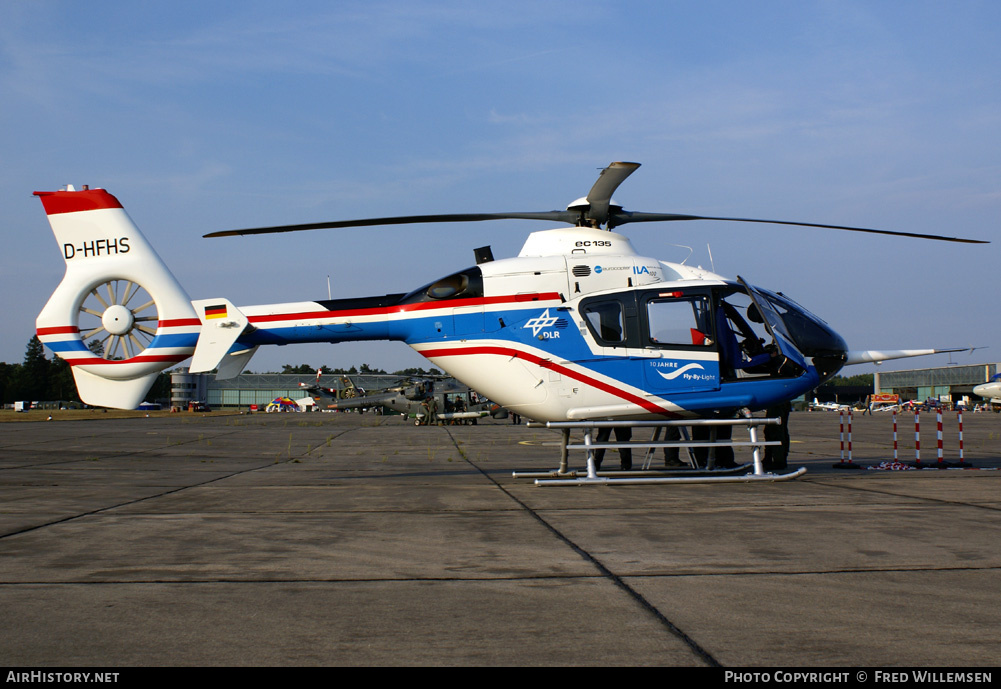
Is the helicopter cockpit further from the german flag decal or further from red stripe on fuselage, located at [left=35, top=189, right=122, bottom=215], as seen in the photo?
red stripe on fuselage, located at [left=35, top=189, right=122, bottom=215]

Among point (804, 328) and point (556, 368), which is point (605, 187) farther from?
point (804, 328)

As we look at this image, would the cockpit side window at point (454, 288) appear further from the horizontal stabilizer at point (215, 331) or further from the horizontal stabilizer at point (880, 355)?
the horizontal stabilizer at point (880, 355)

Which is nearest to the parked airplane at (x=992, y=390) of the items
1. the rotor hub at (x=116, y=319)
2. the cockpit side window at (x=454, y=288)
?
the cockpit side window at (x=454, y=288)

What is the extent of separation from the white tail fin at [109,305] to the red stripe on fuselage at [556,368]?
3.88m

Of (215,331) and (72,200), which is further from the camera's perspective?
(215,331)

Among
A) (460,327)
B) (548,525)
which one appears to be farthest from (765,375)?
(548,525)

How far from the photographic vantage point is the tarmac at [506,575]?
364 cm

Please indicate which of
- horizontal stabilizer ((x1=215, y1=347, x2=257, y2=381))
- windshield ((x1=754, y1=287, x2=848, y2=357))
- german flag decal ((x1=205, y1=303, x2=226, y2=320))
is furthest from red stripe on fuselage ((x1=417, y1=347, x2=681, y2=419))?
german flag decal ((x1=205, y1=303, x2=226, y2=320))

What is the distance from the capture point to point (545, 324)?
461 inches

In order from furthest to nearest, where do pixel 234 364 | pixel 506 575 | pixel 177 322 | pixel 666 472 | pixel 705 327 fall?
pixel 666 472
pixel 234 364
pixel 705 327
pixel 177 322
pixel 506 575

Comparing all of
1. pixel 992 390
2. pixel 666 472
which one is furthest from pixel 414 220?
pixel 992 390

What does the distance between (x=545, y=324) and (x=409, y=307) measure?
7.07 feet

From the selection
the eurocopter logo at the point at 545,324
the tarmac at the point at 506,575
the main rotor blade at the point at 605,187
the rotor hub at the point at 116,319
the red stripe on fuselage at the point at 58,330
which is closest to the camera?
the tarmac at the point at 506,575

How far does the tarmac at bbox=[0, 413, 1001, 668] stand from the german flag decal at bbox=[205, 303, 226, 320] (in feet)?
8.68
